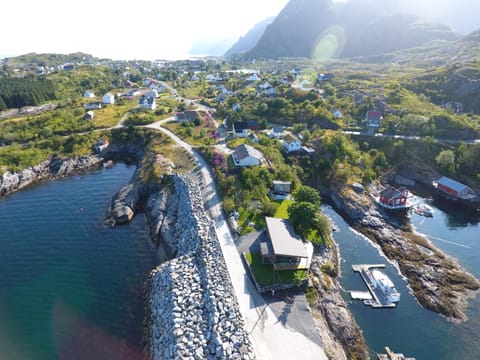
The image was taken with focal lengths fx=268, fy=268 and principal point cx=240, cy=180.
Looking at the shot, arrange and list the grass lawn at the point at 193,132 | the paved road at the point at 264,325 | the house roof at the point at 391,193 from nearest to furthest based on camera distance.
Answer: the paved road at the point at 264,325 < the house roof at the point at 391,193 < the grass lawn at the point at 193,132

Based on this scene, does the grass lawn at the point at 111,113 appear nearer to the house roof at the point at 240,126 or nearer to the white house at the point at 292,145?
the house roof at the point at 240,126

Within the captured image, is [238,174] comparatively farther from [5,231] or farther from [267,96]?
[267,96]

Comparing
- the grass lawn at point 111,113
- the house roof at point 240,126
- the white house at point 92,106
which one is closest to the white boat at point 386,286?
the house roof at point 240,126

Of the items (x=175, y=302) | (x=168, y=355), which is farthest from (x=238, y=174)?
(x=168, y=355)

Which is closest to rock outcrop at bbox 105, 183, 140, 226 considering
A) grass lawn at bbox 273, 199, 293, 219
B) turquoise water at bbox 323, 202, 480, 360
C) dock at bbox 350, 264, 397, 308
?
grass lawn at bbox 273, 199, 293, 219

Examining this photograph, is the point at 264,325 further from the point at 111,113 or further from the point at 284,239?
the point at 111,113

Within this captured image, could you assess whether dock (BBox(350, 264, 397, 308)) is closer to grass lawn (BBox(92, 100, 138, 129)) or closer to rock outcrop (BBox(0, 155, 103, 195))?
rock outcrop (BBox(0, 155, 103, 195))
